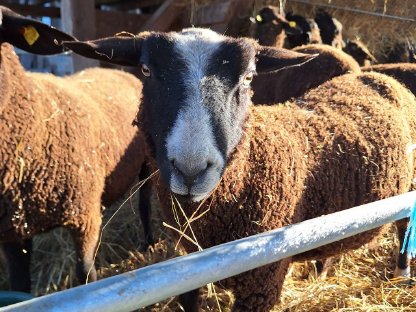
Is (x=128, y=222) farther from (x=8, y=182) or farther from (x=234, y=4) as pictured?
(x=234, y=4)

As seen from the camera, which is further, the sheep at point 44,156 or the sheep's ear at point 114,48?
the sheep at point 44,156

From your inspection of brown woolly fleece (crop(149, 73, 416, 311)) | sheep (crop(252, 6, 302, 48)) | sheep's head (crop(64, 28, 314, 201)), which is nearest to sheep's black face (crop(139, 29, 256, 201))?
sheep's head (crop(64, 28, 314, 201))

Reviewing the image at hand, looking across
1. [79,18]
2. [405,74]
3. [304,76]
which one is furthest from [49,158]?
[405,74]

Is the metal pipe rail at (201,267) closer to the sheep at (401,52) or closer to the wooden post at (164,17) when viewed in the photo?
the wooden post at (164,17)

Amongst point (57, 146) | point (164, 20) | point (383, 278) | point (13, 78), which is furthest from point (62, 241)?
point (164, 20)

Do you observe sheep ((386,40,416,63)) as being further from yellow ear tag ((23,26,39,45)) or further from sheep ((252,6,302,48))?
yellow ear tag ((23,26,39,45))

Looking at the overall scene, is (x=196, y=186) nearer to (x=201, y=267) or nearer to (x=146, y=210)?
(x=201, y=267)

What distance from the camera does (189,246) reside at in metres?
2.48

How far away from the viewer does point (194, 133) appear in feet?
6.15

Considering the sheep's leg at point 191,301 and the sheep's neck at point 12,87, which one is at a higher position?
the sheep's neck at point 12,87

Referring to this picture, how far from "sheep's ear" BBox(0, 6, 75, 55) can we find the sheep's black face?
752 mm

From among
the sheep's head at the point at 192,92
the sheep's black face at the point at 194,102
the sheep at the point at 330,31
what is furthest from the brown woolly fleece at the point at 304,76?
the sheep at the point at 330,31

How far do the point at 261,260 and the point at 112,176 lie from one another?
2.42 m

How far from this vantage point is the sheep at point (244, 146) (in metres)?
1.97
